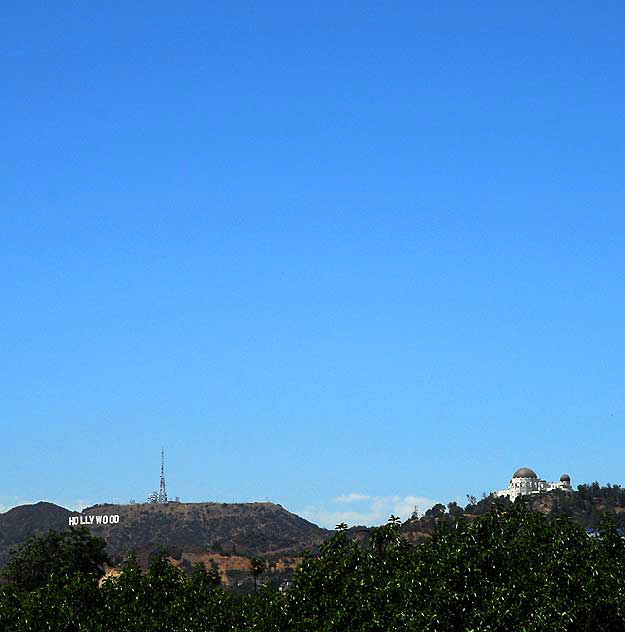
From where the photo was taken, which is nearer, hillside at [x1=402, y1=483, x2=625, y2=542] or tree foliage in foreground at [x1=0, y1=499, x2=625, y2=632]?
tree foliage in foreground at [x1=0, y1=499, x2=625, y2=632]

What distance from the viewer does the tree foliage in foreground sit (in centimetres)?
3997

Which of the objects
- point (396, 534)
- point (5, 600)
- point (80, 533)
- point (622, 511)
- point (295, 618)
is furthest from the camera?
point (622, 511)

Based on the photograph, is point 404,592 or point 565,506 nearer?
point 404,592

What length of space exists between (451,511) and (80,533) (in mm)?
97371

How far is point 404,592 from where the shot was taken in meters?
42.4

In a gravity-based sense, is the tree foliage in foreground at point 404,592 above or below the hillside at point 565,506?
below

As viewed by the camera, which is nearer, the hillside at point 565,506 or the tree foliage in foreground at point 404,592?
the tree foliage in foreground at point 404,592

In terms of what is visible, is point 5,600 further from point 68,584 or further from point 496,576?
point 496,576

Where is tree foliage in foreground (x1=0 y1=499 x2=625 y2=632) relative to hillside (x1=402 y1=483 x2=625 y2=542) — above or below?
below

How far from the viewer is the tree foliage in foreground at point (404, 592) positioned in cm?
3997

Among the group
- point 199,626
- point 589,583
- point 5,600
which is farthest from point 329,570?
point 5,600

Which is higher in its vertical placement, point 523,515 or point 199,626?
point 523,515

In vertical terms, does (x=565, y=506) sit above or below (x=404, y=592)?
above

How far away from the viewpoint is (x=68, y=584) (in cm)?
5353
